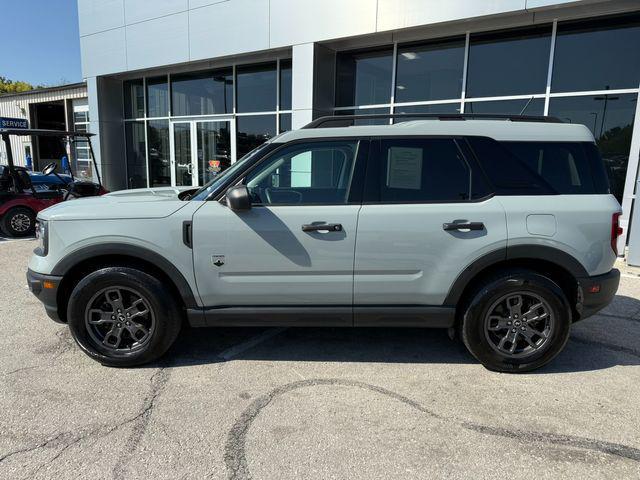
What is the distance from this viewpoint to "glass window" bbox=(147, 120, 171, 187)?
14500 mm

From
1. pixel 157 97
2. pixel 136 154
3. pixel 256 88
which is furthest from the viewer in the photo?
pixel 136 154

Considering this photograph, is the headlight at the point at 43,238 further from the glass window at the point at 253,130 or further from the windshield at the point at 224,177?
the glass window at the point at 253,130

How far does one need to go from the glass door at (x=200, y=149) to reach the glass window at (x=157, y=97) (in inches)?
31.7

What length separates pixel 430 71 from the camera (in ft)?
31.7

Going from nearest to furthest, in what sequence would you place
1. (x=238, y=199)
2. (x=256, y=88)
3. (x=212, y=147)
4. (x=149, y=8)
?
(x=238, y=199) → (x=256, y=88) → (x=149, y=8) → (x=212, y=147)

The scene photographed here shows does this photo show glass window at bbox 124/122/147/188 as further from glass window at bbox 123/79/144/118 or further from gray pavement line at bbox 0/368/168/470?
gray pavement line at bbox 0/368/168/470

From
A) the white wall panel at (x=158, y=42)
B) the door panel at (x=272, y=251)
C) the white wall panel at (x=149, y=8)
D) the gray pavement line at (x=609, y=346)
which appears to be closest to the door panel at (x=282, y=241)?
the door panel at (x=272, y=251)

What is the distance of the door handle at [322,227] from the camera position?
11.0 ft

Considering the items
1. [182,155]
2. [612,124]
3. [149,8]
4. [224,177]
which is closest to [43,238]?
[224,177]

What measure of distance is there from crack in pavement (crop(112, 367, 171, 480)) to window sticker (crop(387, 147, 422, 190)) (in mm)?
2259

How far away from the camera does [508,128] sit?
11.5ft

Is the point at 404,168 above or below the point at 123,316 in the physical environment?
above

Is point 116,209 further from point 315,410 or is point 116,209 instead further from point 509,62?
point 509,62

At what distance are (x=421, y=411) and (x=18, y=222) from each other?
356 inches
